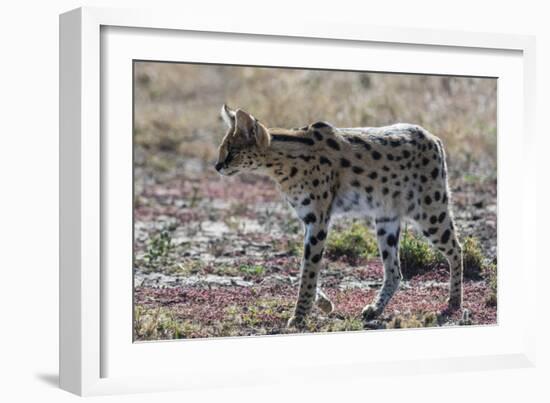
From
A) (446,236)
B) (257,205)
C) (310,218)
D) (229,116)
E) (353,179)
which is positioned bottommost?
(446,236)

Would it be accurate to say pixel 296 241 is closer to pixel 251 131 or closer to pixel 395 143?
pixel 395 143

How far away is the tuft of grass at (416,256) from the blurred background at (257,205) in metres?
A: 0.01

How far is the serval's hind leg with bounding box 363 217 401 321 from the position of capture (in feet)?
33.8

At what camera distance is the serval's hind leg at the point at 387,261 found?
1030cm

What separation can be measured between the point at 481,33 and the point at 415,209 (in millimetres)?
1600

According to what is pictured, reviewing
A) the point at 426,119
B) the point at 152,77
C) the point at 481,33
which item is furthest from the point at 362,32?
the point at 152,77

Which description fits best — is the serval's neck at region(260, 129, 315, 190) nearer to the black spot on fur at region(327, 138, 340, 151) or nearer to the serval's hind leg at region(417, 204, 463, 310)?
the black spot on fur at region(327, 138, 340, 151)

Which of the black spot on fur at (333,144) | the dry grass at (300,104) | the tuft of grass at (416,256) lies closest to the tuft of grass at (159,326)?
the black spot on fur at (333,144)

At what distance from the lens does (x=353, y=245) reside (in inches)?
473

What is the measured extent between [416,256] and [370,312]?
0.83m

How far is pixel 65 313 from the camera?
8.80m

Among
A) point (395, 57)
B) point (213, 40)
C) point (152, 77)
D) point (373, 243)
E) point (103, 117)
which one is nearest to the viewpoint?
point (103, 117)

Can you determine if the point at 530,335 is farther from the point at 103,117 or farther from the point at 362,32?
the point at 103,117

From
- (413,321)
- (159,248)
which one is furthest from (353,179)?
(159,248)
